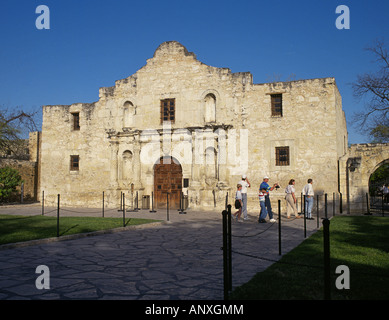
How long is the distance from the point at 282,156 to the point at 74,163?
42.0 feet

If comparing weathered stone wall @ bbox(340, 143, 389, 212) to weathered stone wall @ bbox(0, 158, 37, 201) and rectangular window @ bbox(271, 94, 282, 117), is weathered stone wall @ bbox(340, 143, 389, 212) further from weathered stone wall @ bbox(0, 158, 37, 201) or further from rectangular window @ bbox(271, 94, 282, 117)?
weathered stone wall @ bbox(0, 158, 37, 201)

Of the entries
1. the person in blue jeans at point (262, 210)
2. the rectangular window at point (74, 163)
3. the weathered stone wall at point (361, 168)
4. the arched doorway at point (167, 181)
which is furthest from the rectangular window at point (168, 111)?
the weathered stone wall at point (361, 168)

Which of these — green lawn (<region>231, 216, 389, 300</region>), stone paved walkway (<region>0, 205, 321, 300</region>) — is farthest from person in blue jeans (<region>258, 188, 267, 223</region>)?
green lawn (<region>231, 216, 389, 300</region>)

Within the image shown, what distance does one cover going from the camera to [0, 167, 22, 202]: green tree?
75.4 feet

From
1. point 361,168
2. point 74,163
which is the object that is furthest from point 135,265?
point 74,163

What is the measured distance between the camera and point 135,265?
249 inches

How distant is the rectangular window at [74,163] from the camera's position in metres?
22.5

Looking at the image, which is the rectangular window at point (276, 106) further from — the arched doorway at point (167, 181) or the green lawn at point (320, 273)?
the green lawn at point (320, 273)

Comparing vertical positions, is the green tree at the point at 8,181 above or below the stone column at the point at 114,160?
below

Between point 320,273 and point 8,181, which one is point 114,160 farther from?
point 320,273

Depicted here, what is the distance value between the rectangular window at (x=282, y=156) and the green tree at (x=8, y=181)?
55.6ft

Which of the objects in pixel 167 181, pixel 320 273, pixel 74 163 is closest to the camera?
pixel 320 273

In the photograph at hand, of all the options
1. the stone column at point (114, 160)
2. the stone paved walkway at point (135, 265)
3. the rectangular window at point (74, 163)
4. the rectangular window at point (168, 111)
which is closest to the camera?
the stone paved walkway at point (135, 265)
